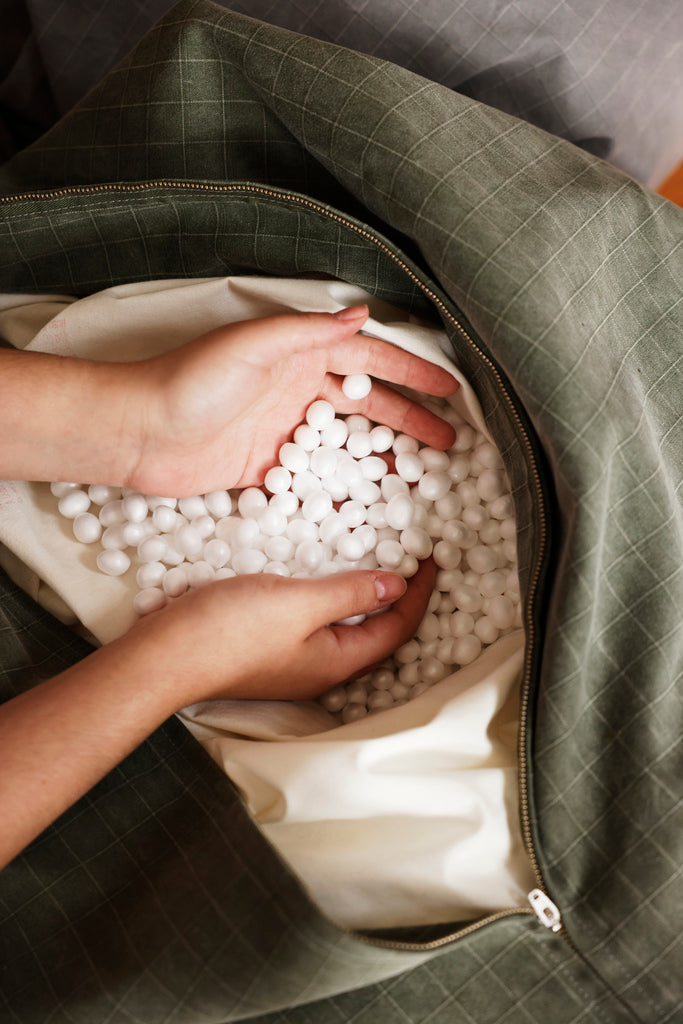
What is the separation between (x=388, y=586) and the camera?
2.60 ft

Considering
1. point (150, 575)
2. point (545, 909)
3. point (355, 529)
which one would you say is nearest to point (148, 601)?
point (150, 575)

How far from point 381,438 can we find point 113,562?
33cm

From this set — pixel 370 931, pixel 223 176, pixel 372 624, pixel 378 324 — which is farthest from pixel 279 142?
pixel 370 931

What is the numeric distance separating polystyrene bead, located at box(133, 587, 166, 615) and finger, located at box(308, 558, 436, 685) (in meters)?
0.17

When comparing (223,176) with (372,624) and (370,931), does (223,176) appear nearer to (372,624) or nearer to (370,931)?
(372,624)

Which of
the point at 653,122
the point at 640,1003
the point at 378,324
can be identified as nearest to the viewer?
the point at 640,1003

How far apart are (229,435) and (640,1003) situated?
2.12 ft

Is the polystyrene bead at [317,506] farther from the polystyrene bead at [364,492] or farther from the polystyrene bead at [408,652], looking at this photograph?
the polystyrene bead at [408,652]

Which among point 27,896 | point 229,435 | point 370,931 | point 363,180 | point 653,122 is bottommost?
point 27,896

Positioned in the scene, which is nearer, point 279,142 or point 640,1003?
point 640,1003

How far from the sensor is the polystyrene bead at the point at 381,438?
84cm

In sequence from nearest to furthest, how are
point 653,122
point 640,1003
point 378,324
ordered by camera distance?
point 640,1003
point 378,324
point 653,122

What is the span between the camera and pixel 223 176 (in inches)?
30.4

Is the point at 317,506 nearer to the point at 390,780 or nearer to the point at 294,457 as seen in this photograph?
the point at 294,457
